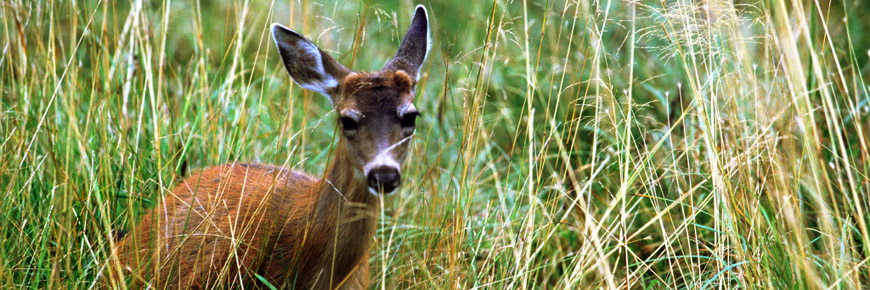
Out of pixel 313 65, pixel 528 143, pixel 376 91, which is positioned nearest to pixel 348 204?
pixel 376 91

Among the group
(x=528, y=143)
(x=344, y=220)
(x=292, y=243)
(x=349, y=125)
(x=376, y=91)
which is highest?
(x=376, y=91)

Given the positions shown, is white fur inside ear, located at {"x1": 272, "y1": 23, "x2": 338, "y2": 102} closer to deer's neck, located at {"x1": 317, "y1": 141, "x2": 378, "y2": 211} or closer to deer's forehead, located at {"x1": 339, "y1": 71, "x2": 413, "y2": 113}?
deer's forehead, located at {"x1": 339, "y1": 71, "x2": 413, "y2": 113}

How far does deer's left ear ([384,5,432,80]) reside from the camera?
132 inches

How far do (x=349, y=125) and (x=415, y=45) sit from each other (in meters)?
0.48

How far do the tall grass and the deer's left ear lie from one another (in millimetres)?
66

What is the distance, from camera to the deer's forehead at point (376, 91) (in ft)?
10.0

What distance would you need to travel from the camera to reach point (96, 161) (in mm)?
3594

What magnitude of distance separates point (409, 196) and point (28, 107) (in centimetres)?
164

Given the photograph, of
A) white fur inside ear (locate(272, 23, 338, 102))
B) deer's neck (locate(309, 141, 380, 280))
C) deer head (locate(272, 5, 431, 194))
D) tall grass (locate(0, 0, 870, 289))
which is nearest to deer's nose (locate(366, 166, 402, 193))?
deer head (locate(272, 5, 431, 194))

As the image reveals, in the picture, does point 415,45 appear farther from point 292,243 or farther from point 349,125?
point 292,243

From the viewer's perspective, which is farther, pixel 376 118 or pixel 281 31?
pixel 281 31

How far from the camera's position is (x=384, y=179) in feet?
9.30

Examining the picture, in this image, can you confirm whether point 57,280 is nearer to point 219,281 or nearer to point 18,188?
point 219,281

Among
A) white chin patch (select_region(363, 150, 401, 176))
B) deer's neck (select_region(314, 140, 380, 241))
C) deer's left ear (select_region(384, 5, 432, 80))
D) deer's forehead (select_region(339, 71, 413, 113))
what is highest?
deer's left ear (select_region(384, 5, 432, 80))
